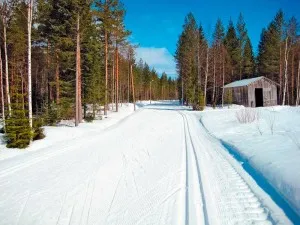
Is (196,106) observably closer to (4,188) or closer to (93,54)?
(93,54)

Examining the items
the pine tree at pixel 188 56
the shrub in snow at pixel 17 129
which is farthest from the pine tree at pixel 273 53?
the shrub in snow at pixel 17 129

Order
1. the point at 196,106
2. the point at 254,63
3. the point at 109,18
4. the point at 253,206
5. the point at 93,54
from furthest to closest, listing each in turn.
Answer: the point at 254,63 → the point at 196,106 → the point at 109,18 → the point at 93,54 → the point at 253,206

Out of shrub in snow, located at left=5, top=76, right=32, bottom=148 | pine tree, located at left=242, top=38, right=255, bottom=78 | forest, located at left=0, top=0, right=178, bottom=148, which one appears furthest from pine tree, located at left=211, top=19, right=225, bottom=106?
shrub in snow, located at left=5, top=76, right=32, bottom=148

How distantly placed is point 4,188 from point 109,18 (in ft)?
83.7

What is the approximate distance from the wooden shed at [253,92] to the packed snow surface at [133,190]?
30.5 m

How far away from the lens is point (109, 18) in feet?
91.9

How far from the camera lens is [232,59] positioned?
162 feet

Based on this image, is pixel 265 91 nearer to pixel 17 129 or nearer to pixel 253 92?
pixel 253 92

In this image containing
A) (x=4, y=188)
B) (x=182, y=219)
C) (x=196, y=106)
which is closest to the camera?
(x=182, y=219)

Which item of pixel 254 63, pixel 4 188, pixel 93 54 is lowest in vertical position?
pixel 4 188

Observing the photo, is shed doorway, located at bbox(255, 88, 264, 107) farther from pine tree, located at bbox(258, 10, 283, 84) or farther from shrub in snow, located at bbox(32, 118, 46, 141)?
shrub in snow, located at bbox(32, 118, 46, 141)

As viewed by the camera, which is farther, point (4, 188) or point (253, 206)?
point (4, 188)

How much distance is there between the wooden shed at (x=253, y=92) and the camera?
120ft

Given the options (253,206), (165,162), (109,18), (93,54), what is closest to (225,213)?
(253,206)
